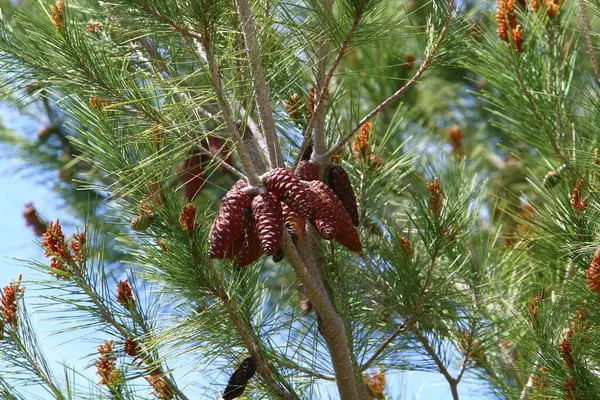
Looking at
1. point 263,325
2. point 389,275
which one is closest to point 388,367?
point 389,275

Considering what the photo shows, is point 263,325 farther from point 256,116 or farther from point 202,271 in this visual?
point 256,116

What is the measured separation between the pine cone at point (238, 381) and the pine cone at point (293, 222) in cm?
33

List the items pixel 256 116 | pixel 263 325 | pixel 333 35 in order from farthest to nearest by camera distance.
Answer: pixel 256 116 → pixel 263 325 → pixel 333 35

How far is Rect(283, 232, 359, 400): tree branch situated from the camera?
5.35 feet

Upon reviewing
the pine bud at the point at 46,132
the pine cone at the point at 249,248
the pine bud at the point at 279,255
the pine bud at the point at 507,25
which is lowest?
the pine bud at the point at 279,255

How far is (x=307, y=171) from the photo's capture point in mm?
1634

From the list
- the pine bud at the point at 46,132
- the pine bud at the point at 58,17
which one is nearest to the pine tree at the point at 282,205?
the pine bud at the point at 58,17

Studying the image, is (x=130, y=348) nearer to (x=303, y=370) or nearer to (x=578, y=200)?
(x=303, y=370)

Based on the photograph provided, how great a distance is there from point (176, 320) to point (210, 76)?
46cm

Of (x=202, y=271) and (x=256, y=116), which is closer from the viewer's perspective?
(x=202, y=271)

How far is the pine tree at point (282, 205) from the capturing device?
5.08 ft

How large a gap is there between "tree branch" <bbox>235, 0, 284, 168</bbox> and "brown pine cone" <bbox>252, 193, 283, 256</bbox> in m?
0.19

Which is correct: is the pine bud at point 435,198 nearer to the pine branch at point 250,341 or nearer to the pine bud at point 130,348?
the pine branch at point 250,341

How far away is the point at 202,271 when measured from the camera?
1636 millimetres
